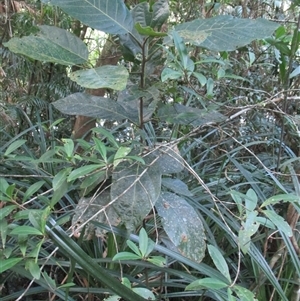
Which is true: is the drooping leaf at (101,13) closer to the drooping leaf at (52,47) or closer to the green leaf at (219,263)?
the drooping leaf at (52,47)

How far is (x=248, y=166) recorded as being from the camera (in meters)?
1.30

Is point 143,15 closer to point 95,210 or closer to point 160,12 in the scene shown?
point 160,12

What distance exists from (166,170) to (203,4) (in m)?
1.65

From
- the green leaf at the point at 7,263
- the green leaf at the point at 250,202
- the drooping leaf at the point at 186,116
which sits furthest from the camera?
the drooping leaf at the point at 186,116

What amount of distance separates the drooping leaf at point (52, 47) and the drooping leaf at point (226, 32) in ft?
0.58

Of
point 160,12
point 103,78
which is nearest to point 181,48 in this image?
point 160,12

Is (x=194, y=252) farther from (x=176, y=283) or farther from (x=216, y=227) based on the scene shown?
→ (x=216, y=227)

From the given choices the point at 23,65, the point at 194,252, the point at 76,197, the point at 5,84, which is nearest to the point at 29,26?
the point at 23,65

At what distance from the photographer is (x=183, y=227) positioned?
575 millimetres

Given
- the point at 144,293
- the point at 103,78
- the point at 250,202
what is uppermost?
the point at 103,78

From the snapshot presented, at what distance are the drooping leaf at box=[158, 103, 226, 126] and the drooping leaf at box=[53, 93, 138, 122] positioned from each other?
0.08 metres

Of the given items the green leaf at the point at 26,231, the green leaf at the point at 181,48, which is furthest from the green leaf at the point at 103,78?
the green leaf at the point at 26,231

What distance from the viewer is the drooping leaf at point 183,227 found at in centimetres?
56

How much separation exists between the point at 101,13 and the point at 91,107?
19 cm
